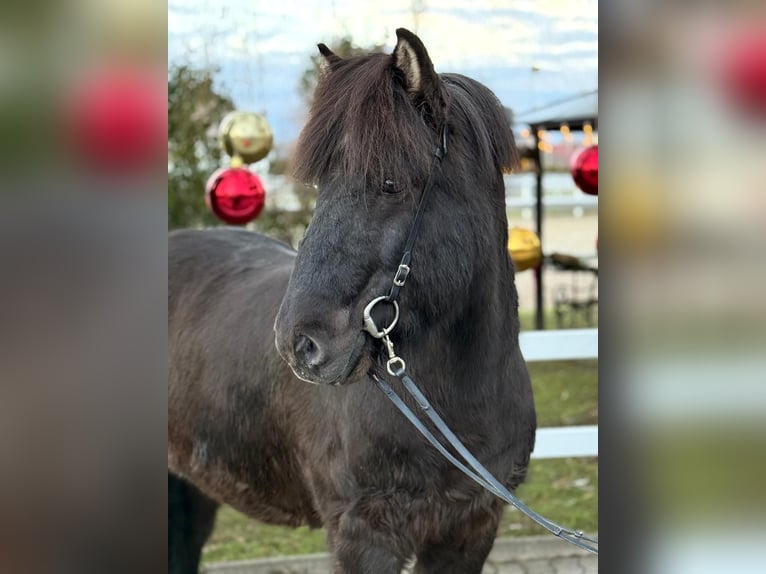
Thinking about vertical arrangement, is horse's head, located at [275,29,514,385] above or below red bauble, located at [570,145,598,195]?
below

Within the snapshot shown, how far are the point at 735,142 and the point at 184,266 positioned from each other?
288cm

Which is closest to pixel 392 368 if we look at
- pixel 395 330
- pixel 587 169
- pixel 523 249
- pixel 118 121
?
pixel 395 330

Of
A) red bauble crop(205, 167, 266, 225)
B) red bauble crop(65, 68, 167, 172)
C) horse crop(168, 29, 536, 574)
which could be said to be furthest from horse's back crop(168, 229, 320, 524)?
red bauble crop(65, 68, 167, 172)

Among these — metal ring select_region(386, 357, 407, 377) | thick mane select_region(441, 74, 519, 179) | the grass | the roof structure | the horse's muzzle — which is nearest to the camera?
the horse's muzzle

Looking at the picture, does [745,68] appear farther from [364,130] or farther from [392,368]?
[392,368]

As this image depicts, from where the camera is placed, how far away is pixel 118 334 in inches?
39.9

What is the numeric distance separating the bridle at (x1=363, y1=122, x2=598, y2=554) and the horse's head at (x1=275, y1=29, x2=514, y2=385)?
0.02 meters

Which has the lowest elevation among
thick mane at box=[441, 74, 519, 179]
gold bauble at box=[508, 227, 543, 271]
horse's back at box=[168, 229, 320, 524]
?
horse's back at box=[168, 229, 320, 524]

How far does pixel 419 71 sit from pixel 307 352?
71cm

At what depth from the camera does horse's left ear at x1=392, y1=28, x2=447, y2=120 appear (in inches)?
72.2

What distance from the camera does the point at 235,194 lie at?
3.59 meters

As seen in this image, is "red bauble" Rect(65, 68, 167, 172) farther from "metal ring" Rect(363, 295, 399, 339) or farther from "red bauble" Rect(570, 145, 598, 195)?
"red bauble" Rect(570, 145, 598, 195)

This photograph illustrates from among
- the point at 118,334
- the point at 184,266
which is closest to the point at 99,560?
the point at 118,334

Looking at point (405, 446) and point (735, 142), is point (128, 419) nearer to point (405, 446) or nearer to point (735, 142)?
point (735, 142)
